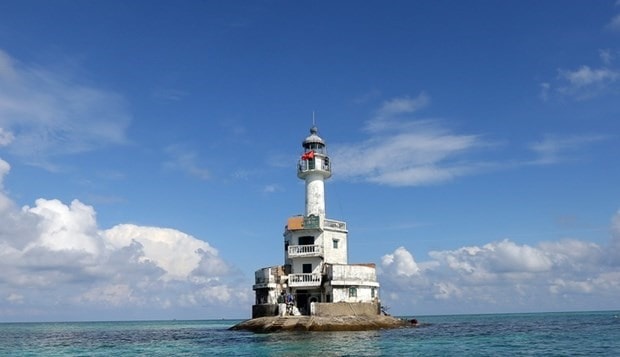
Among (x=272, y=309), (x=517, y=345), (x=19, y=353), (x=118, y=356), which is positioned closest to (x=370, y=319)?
(x=272, y=309)

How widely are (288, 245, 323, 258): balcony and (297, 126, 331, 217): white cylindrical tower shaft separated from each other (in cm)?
370

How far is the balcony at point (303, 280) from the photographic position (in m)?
54.5

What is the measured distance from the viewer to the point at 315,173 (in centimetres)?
5859

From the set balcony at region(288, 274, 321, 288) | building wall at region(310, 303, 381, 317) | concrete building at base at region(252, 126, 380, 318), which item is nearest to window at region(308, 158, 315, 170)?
concrete building at base at region(252, 126, 380, 318)

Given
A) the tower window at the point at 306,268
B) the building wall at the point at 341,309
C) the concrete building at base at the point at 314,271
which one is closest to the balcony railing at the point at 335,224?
the concrete building at base at the point at 314,271

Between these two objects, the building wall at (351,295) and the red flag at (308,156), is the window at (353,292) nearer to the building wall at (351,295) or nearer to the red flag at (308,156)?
the building wall at (351,295)

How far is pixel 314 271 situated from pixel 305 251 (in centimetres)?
205

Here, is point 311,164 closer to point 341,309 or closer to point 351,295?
point 351,295

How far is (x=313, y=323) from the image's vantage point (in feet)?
161

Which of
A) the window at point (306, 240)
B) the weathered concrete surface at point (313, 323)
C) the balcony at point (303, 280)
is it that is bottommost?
the weathered concrete surface at point (313, 323)

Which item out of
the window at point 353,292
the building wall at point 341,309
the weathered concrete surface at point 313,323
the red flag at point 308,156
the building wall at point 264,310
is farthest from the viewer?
the red flag at point 308,156

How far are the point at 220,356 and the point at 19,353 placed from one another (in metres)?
17.7

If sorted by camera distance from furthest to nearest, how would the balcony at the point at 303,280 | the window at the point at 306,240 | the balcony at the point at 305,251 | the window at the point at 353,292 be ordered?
the window at the point at 306,240, the balcony at the point at 305,251, the balcony at the point at 303,280, the window at the point at 353,292

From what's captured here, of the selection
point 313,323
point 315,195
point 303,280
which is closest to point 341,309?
point 313,323
